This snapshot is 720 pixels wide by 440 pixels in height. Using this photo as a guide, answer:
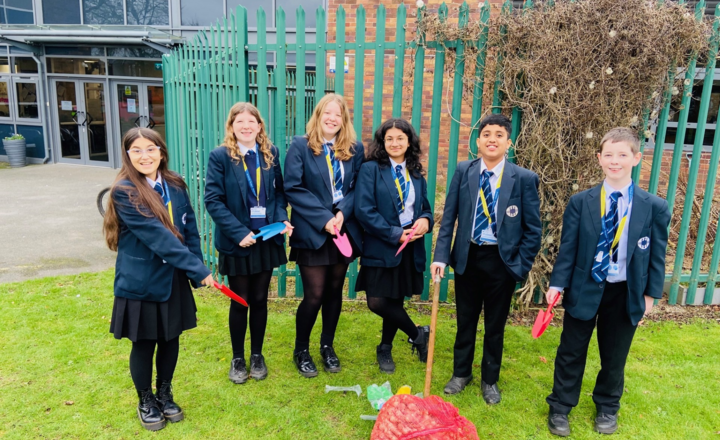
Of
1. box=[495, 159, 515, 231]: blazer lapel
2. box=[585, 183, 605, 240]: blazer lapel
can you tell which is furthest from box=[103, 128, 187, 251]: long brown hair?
box=[585, 183, 605, 240]: blazer lapel

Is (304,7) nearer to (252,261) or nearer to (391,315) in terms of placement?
(252,261)

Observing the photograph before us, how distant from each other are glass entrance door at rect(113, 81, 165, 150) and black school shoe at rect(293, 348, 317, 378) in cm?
1078

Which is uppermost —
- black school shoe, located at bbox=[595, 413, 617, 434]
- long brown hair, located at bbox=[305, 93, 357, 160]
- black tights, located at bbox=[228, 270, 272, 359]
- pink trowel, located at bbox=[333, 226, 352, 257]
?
long brown hair, located at bbox=[305, 93, 357, 160]

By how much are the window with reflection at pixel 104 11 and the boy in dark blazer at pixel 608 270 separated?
538 inches

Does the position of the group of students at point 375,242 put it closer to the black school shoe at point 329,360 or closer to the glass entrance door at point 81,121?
the black school shoe at point 329,360

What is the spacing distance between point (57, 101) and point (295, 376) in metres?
13.0

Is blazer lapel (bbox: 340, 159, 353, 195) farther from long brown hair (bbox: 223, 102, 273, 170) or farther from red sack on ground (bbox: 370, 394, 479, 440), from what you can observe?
red sack on ground (bbox: 370, 394, 479, 440)

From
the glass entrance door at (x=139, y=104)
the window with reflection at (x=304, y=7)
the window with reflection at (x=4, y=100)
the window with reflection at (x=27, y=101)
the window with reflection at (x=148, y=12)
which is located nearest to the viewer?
the window with reflection at (x=304, y=7)

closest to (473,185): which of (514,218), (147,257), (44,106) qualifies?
(514,218)

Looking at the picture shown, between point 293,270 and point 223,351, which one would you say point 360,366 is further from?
point 293,270

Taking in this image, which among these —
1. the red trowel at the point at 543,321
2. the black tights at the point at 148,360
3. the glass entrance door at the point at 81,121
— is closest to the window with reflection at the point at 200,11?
the glass entrance door at the point at 81,121

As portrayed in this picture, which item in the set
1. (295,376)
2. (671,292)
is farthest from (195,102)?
(671,292)

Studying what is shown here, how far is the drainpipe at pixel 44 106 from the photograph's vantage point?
520 inches

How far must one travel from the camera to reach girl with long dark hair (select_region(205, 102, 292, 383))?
3.26 m
